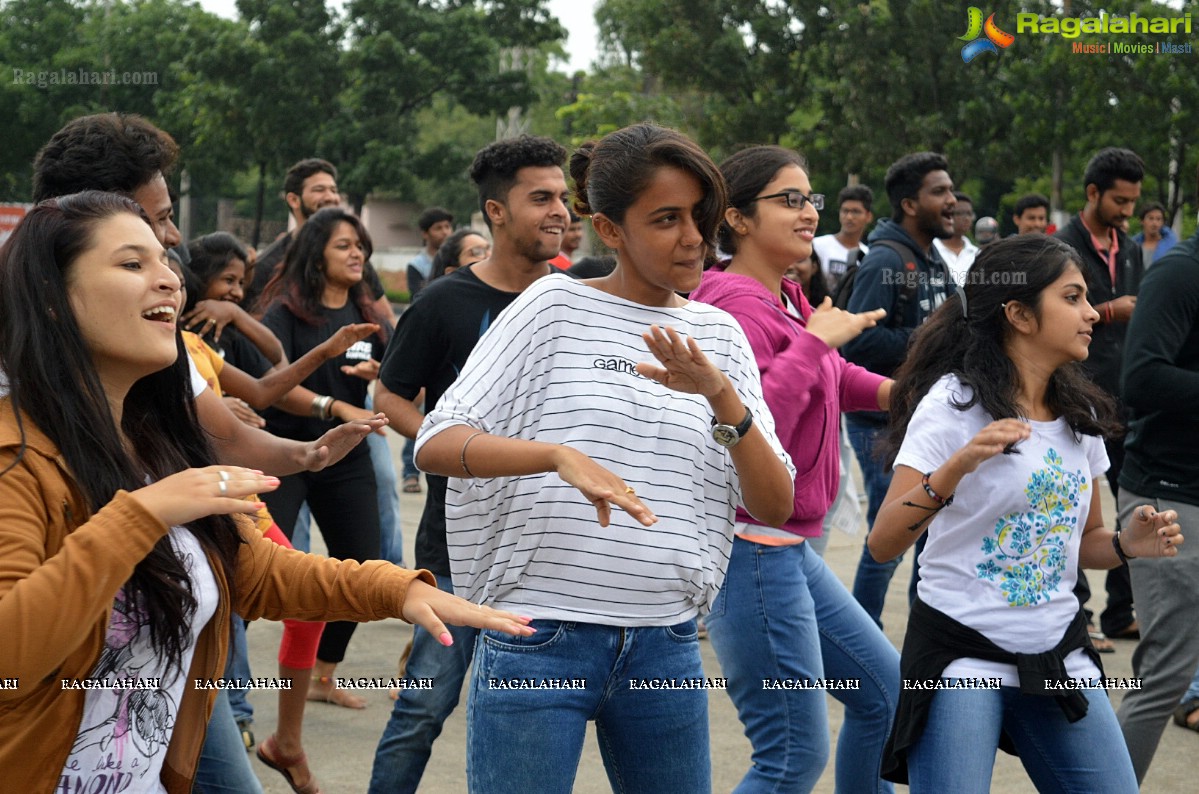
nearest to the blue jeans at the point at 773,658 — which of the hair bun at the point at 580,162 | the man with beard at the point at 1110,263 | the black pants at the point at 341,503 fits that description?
the hair bun at the point at 580,162

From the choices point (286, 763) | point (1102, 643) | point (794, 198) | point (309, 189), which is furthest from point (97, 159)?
point (1102, 643)

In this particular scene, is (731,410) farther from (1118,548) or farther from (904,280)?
(904,280)

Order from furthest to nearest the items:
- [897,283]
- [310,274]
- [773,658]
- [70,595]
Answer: [897,283]
[310,274]
[773,658]
[70,595]

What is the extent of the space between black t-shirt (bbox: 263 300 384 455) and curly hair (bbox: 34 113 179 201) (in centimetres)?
208

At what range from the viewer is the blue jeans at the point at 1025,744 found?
128 inches

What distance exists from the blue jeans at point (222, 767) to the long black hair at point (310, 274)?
273cm

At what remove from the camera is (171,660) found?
92.0 inches

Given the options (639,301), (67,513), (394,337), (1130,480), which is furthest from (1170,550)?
(67,513)

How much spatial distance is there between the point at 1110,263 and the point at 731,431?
17.9ft

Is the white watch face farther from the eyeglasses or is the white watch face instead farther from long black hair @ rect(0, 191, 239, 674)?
the eyeglasses

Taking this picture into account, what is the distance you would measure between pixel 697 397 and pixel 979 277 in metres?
1.22

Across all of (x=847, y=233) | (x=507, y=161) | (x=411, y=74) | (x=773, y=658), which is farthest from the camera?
(x=411, y=74)

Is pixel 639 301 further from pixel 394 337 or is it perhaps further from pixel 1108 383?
pixel 1108 383

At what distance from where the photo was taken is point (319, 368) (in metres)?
5.61
